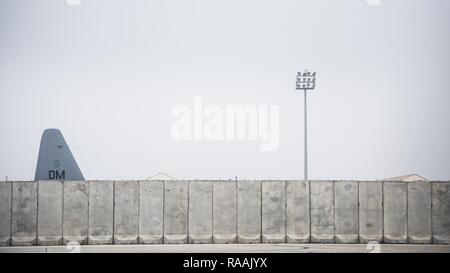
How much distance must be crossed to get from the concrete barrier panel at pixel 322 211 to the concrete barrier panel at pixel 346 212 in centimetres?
16

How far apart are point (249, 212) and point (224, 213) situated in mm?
783

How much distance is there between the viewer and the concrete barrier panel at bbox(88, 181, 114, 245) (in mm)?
19516

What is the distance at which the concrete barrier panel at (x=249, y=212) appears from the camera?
19844 millimetres

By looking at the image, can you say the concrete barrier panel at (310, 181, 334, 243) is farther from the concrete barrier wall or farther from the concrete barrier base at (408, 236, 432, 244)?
the concrete barrier base at (408, 236, 432, 244)

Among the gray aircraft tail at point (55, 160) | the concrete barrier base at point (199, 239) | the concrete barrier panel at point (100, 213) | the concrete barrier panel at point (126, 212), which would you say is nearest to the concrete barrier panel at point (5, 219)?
the concrete barrier panel at point (100, 213)

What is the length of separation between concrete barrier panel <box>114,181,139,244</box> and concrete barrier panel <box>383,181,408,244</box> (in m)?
7.78

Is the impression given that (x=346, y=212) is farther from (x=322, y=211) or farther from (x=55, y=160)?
(x=55, y=160)

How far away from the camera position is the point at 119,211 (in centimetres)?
1964

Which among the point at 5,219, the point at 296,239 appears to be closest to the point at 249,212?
the point at 296,239

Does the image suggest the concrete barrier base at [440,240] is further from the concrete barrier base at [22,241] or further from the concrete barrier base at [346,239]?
the concrete barrier base at [22,241]
